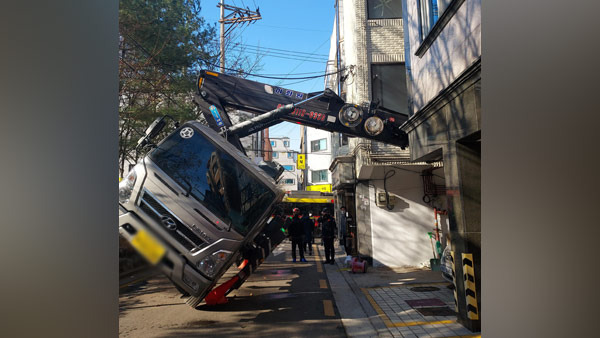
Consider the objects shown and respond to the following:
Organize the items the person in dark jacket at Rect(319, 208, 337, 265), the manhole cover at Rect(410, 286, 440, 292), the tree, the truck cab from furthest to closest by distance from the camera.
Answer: the person in dark jacket at Rect(319, 208, 337, 265) < the manhole cover at Rect(410, 286, 440, 292) < the truck cab < the tree

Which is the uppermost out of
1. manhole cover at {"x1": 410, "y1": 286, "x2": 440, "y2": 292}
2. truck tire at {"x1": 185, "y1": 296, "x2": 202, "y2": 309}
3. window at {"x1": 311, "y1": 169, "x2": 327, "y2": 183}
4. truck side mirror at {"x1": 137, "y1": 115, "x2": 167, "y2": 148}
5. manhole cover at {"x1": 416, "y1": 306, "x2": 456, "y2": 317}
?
window at {"x1": 311, "y1": 169, "x2": 327, "y2": 183}

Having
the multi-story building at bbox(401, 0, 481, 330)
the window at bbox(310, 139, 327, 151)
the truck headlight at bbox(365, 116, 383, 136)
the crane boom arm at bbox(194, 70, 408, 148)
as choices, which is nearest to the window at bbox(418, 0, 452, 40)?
the multi-story building at bbox(401, 0, 481, 330)

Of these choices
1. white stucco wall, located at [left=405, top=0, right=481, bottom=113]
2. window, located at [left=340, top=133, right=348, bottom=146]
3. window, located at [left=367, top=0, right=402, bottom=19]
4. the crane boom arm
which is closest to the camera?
white stucco wall, located at [left=405, top=0, right=481, bottom=113]

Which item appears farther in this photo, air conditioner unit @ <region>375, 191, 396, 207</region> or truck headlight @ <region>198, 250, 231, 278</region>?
air conditioner unit @ <region>375, 191, 396, 207</region>

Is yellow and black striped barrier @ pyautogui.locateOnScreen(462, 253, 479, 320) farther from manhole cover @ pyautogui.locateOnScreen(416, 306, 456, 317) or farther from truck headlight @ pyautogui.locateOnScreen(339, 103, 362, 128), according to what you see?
truck headlight @ pyautogui.locateOnScreen(339, 103, 362, 128)

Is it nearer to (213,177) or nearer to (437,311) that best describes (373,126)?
(437,311)

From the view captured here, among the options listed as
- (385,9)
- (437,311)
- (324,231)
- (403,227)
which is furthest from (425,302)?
(385,9)

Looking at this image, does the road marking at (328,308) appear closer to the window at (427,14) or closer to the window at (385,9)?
the window at (427,14)

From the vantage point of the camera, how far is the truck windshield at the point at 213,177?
5.09 metres

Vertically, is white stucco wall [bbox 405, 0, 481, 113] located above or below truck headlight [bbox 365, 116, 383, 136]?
above

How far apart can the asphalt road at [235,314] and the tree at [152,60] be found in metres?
1.82

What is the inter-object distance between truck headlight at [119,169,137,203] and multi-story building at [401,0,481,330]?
443 cm

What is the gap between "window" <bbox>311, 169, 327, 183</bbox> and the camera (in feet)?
132
